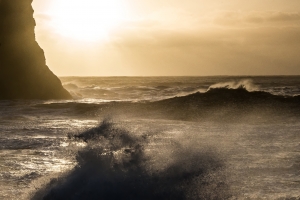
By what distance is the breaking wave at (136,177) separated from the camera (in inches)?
344

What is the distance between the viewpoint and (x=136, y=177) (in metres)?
9.30

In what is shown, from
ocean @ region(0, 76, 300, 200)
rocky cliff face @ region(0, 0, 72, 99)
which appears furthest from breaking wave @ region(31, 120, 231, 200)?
rocky cliff face @ region(0, 0, 72, 99)

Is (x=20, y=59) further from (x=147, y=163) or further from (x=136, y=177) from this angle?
(x=136, y=177)

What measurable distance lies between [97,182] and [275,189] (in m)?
3.35

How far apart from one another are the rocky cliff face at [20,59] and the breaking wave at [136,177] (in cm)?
2802

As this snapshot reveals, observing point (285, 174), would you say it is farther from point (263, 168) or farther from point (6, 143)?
point (6, 143)

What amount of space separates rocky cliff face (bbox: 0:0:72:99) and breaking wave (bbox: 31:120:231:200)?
28.0 m

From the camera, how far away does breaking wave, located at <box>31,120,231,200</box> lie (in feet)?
28.7

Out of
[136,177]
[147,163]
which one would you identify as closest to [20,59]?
[147,163]

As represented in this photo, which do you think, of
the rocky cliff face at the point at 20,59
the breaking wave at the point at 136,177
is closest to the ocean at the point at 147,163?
the breaking wave at the point at 136,177

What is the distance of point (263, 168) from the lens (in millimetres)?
11055

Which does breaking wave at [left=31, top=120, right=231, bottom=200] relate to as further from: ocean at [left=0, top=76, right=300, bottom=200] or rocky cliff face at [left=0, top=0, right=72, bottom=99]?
rocky cliff face at [left=0, top=0, right=72, bottom=99]

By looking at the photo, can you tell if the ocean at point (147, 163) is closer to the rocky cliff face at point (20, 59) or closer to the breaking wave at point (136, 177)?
the breaking wave at point (136, 177)

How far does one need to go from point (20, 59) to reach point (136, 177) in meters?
30.8
